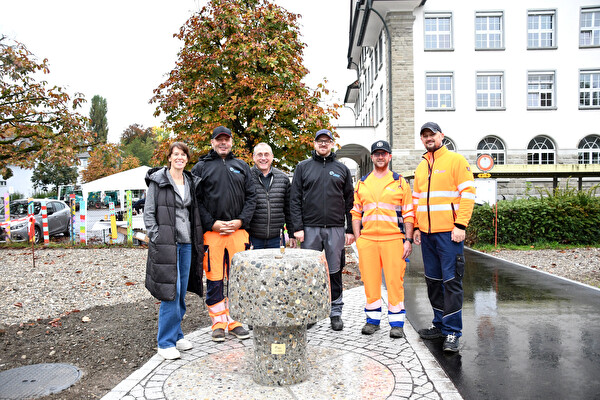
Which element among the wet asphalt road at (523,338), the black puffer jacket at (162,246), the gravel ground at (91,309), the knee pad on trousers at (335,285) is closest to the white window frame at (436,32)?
the gravel ground at (91,309)

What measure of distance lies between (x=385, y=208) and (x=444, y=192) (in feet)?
2.27

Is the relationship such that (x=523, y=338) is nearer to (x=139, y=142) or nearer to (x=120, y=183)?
(x=120, y=183)

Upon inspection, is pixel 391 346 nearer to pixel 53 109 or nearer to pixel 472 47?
pixel 53 109

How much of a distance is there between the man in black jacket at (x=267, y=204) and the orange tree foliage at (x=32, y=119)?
23.1ft

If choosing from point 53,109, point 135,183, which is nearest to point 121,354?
point 53,109

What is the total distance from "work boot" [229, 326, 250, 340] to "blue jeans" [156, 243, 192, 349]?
28.6 inches

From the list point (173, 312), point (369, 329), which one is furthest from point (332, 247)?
point (173, 312)

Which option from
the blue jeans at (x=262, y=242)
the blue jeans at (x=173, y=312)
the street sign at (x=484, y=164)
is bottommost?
the blue jeans at (x=173, y=312)

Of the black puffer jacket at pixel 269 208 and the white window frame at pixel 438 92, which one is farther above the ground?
the white window frame at pixel 438 92

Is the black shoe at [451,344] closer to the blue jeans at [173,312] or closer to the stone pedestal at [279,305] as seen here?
the stone pedestal at [279,305]

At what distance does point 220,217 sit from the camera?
541 cm

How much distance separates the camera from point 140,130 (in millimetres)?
85000

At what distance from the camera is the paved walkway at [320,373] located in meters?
3.82

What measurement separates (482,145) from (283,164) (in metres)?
16.0
